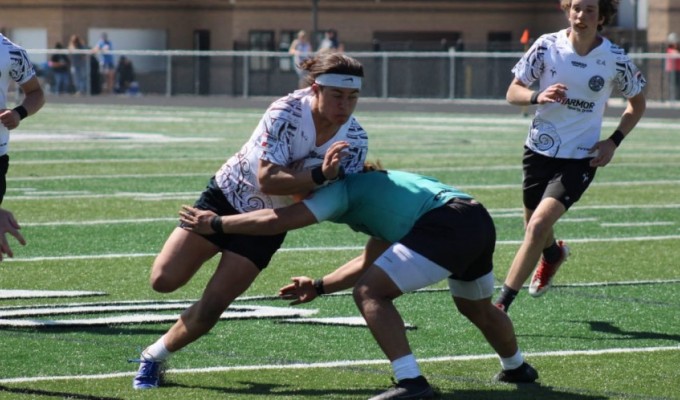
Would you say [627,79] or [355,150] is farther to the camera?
[627,79]

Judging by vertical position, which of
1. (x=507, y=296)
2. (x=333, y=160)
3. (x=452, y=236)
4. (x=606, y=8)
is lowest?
(x=507, y=296)

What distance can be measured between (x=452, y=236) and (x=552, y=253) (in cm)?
305

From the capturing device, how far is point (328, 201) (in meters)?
6.64

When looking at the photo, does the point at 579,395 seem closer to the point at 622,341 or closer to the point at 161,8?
the point at 622,341

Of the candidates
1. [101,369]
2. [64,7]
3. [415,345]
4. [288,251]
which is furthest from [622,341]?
[64,7]

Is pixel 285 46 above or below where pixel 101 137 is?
above

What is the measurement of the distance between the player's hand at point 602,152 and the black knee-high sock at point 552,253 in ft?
1.90

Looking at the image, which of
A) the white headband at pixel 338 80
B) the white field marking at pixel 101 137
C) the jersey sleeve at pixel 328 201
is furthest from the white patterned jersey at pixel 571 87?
the white field marking at pixel 101 137

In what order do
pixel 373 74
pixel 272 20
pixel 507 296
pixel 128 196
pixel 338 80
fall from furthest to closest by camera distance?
pixel 272 20 < pixel 373 74 < pixel 128 196 < pixel 507 296 < pixel 338 80

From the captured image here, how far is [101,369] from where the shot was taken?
7473 millimetres

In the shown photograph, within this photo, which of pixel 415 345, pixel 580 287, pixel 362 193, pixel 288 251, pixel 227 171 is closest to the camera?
pixel 362 193

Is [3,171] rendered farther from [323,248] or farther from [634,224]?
[634,224]

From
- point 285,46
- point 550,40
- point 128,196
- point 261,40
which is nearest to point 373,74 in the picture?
point 285,46

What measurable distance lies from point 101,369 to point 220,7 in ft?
162
